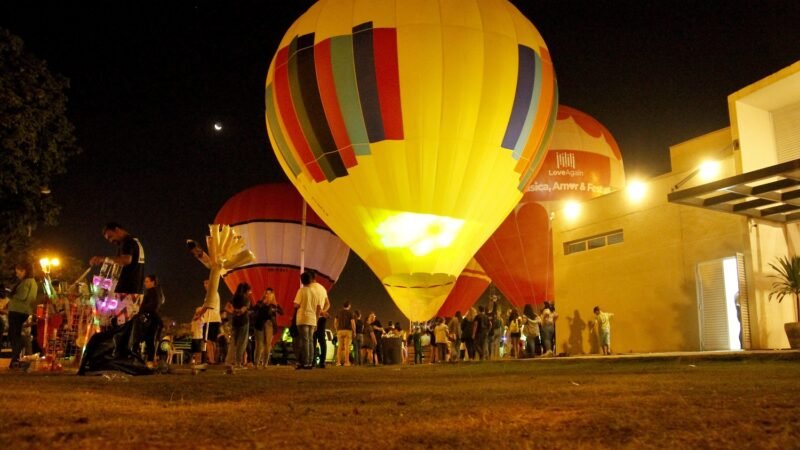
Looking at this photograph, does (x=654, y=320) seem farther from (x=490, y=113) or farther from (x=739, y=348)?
(x=490, y=113)

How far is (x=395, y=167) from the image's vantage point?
15.9m

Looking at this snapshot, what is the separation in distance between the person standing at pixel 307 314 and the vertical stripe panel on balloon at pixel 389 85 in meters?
5.56

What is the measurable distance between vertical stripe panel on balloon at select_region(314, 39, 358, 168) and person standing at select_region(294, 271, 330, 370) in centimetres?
526

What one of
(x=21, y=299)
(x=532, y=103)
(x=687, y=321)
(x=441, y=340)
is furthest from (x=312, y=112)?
(x=687, y=321)

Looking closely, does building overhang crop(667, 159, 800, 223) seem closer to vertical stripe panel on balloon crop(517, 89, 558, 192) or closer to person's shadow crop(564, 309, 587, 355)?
vertical stripe panel on balloon crop(517, 89, 558, 192)

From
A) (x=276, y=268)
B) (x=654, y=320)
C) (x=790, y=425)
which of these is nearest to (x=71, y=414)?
(x=790, y=425)

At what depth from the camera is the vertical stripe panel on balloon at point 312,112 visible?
1623cm

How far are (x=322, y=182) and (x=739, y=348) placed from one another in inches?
423

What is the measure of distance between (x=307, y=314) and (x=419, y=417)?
7.84 m

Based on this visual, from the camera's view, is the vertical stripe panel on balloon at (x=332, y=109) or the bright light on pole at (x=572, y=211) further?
the bright light on pole at (x=572, y=211)

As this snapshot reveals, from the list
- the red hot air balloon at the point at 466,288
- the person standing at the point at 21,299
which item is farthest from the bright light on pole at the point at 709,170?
the red hot air balloon at the point at 466,288

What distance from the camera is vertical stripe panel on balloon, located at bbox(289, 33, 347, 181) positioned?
53.3 feet

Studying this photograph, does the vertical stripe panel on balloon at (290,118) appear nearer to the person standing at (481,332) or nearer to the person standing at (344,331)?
the person standing at (344,331)

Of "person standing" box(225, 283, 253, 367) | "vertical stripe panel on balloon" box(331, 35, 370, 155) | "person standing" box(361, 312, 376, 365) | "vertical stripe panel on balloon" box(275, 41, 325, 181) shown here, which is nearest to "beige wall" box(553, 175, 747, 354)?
"person standing" box(361, 312, 376, 365)
